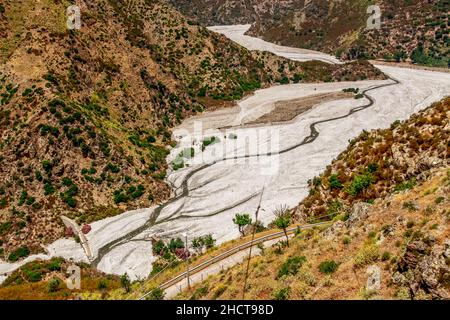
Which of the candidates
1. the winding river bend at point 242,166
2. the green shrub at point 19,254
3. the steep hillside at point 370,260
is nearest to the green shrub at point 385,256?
the steep hillside at point 370,260

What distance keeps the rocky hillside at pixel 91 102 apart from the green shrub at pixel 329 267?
6603 cm

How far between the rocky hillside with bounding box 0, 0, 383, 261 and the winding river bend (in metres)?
5.97

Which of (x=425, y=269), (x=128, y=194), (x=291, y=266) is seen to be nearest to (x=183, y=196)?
(x=128, y=194)

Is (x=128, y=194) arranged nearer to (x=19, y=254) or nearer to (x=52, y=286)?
(x=19, y=254)

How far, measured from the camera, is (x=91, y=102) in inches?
4769

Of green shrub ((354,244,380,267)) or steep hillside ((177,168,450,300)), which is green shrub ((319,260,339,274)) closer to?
steep hillside ((177,168,450,300))

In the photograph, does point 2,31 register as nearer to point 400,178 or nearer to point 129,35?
point 129,35

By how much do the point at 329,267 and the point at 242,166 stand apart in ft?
274

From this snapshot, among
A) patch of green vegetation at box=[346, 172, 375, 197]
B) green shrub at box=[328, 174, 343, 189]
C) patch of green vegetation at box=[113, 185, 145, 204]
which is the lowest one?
patch of green vegetation at box=[113, 185, 145, 204]

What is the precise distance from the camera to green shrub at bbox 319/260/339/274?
32.5 m

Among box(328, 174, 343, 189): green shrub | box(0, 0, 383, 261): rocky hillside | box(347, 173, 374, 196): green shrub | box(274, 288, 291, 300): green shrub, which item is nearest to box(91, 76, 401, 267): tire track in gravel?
box(0, 0, 383, 261): rocky hillside

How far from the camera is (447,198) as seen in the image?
3219 centimetres

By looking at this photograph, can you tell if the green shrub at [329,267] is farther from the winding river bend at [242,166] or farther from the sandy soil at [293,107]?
the sandy soil at [293,107]

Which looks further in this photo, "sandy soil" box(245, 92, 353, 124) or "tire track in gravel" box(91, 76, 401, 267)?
"sandy soil" box(245, 92, 353, 124)
